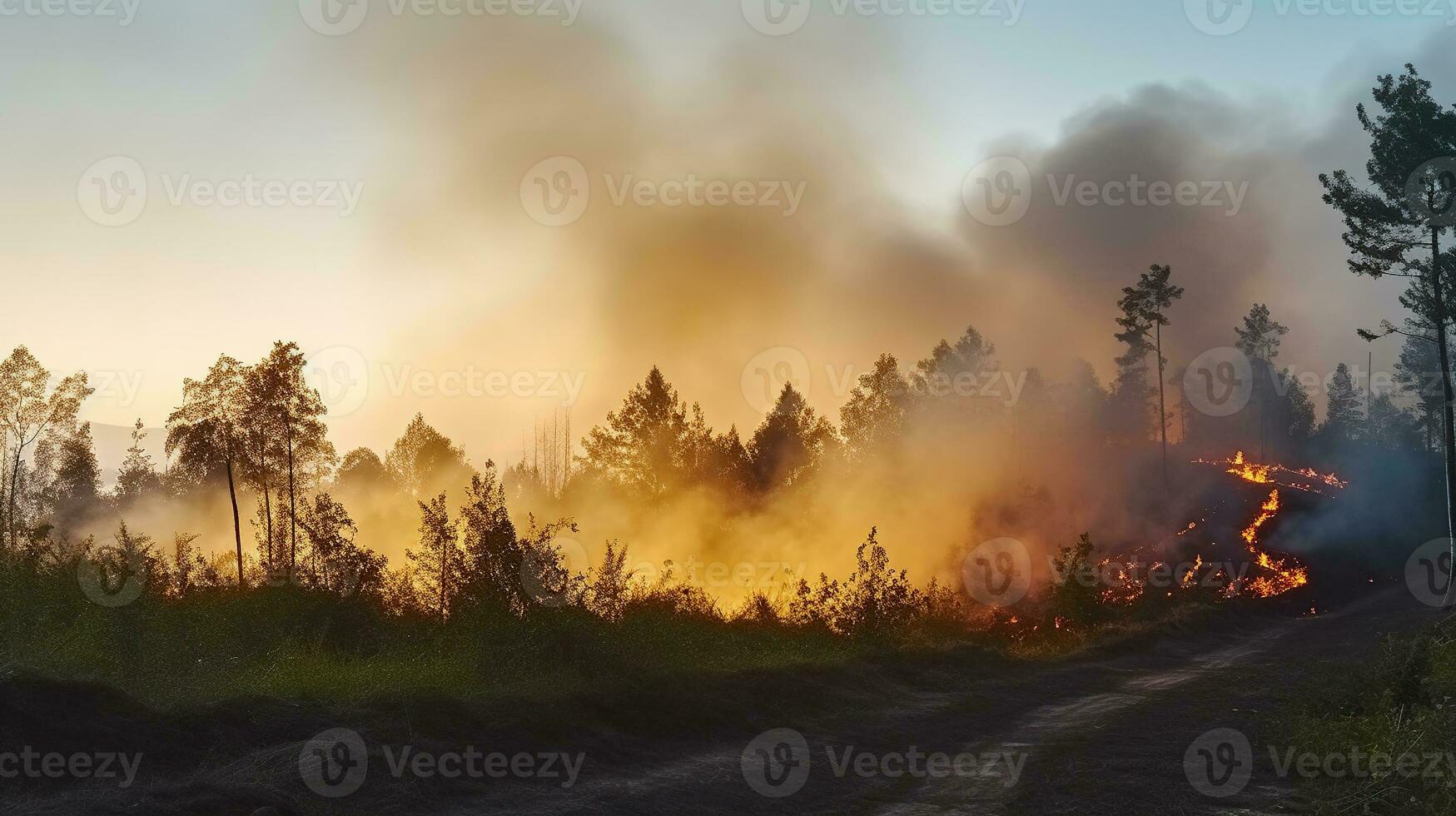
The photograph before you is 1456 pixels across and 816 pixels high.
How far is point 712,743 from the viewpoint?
17.2m

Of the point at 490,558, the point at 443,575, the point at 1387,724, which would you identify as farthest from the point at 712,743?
the point at 1387,724

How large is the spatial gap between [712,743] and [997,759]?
15.6 ft

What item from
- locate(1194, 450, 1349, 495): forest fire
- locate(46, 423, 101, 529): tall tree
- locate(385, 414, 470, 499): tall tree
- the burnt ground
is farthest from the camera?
locate(385, 414, 470, 499): tall tree

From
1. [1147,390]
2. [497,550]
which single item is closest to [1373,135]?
[497,550]

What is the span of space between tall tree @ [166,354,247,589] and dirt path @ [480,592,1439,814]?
1636 inches

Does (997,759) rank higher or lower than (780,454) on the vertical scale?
lower

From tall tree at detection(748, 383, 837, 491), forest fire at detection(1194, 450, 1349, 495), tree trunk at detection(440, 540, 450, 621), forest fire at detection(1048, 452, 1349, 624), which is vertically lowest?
forest fire at detection(1048, 452, 1349, 624)

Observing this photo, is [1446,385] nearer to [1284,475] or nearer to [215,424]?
[1284,475]

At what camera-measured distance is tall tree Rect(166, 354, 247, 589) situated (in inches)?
2018

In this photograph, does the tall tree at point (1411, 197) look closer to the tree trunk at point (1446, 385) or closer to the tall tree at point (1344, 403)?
the tree trunk at point (1446, 385)

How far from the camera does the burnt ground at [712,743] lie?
1159cm

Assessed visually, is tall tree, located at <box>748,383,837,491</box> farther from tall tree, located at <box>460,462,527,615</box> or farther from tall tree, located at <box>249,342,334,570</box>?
tall tree, located at <box>460,462,527,615</box>

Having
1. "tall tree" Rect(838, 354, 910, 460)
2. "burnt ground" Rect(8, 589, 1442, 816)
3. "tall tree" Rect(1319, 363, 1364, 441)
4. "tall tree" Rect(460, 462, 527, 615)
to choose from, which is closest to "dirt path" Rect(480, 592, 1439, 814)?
"burnt ground" Rect(8, 589, 1442, 816)

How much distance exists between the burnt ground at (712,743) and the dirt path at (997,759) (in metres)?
0.06
